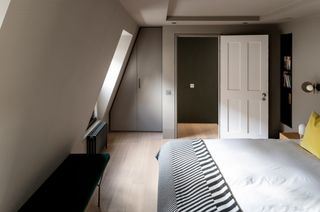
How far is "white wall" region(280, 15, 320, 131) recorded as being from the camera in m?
4.80

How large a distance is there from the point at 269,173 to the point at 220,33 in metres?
4.17

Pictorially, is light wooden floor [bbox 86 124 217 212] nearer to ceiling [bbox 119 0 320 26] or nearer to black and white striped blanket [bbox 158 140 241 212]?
black and white striped blanket [bbox 158 140 241 212]

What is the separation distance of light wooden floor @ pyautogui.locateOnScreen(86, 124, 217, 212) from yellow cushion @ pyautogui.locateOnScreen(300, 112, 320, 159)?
1645 millimetres

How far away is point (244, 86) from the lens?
20.7 feet

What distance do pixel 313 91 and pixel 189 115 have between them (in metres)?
3.55

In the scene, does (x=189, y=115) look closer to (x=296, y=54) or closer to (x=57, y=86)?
(x=296, y=54)

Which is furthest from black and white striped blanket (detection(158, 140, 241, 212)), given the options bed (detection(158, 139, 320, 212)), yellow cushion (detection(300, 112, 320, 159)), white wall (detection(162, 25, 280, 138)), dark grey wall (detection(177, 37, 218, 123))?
dark grey wall (detection(177, 37, 218, 123))

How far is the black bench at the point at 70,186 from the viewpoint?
2406 mm

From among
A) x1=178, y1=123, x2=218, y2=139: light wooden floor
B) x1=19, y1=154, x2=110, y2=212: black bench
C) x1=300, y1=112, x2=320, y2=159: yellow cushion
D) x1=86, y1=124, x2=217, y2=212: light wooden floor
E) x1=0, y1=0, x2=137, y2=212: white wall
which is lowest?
x1=86, y1=124, x2=217, y2=212: light wooden floor

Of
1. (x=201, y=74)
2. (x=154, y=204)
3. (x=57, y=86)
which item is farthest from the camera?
(x=201, y=74)

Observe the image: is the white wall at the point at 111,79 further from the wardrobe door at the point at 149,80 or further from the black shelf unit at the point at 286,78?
the black shelf unit at the point at 286,78

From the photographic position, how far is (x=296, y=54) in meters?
5.50

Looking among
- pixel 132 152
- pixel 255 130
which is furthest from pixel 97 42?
pixel 255 130

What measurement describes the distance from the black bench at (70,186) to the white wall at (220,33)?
340 cm
